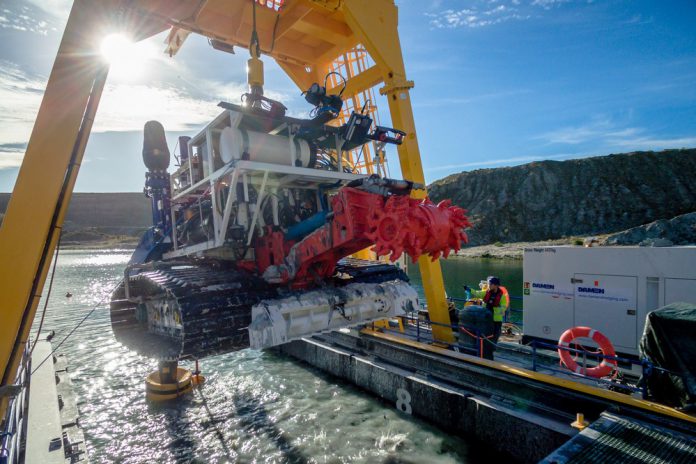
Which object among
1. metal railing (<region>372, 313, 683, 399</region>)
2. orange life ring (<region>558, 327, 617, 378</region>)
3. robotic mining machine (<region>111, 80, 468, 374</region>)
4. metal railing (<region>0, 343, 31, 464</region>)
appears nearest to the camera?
metal railing (<region>0, 343, 31, 464</region>)

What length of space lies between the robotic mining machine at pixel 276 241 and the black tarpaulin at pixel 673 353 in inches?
119

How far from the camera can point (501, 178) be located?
7712 cm

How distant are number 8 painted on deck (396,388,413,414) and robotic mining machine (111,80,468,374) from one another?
2620mm

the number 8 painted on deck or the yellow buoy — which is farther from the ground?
the yellow buoy

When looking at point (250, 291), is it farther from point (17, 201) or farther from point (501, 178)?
point (501, 178)

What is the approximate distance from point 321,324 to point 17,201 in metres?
3.31

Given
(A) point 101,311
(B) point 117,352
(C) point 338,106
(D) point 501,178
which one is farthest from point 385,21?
(D) point 501,178

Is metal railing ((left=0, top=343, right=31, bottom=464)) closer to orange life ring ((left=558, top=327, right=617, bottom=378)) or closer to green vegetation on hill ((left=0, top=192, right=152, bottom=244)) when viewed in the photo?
orange life ring ((left=558, top=327, right=617, bottom=378))

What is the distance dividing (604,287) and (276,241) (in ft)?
21.8

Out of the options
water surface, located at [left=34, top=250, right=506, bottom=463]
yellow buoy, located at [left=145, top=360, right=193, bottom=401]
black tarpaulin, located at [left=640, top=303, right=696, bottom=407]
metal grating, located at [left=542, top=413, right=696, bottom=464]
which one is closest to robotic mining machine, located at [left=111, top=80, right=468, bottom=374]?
water surface, located at [left=34, top=250, right=506, bottom=463]

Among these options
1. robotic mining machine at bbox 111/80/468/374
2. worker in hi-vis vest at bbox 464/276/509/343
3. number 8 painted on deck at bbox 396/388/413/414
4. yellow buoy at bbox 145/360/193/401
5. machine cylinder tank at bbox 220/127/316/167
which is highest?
machine cylinder tank at bbox 220/127/316/167

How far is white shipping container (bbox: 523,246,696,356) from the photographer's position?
23.4 ft

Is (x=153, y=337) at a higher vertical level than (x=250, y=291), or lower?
lower

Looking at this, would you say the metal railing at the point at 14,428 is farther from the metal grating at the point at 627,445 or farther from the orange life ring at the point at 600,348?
the orange life ring at the point at 600,348
